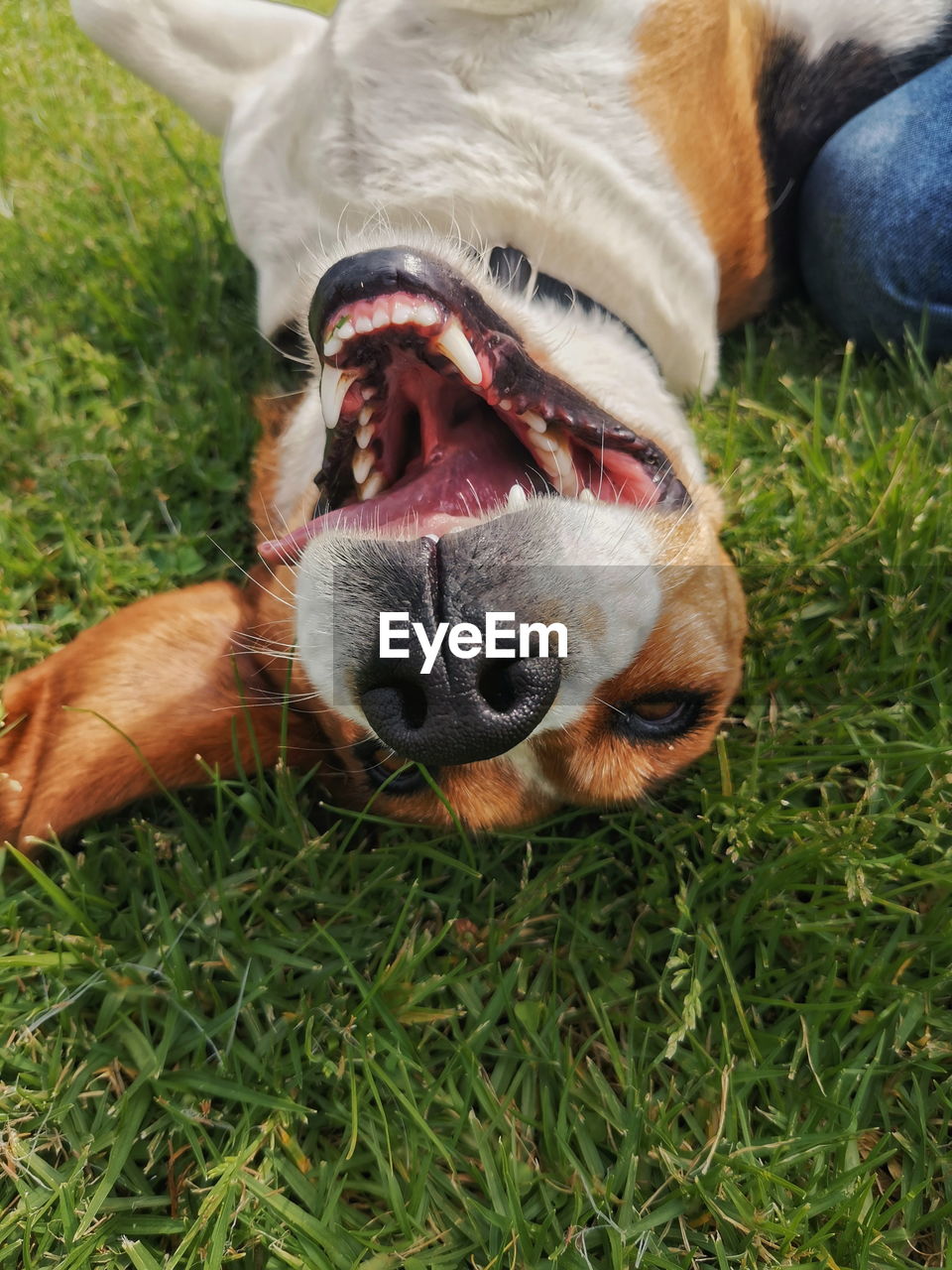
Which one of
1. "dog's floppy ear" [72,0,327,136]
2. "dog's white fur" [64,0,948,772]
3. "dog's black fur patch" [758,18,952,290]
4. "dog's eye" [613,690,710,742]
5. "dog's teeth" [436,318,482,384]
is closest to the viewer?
"dog's teeth" [436,318,482,384]

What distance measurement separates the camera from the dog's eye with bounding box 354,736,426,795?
5.47ft

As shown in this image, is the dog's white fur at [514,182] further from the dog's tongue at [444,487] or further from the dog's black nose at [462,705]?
the dog's black nose at [462,705]

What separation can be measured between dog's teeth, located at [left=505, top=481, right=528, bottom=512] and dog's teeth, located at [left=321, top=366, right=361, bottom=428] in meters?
0.36

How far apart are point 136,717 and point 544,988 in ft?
3.10

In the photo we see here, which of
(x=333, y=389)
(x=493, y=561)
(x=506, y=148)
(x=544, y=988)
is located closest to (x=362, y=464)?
(x=333, y=389)

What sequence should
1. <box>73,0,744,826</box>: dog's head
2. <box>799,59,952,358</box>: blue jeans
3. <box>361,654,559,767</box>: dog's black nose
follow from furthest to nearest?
<box>799,59,952,358</box>: blue jeans → <box>73,0,744,826</box>: dog's head → <box>361,654,559,767</box>: dog's black nose

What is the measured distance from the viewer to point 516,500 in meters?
1.49

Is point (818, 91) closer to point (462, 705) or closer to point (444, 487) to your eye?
point (444, 487)

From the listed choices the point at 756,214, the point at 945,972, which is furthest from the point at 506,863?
the point at 756,214

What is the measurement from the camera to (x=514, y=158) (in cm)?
200

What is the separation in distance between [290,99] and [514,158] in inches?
28.4

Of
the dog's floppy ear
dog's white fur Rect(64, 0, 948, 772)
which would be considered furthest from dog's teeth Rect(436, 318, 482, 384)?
the dog's floppy ear

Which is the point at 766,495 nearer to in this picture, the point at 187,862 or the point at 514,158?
the point at 514,158

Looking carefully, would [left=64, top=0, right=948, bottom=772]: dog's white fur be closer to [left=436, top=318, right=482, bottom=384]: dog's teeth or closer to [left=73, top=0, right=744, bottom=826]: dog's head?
[left=73, top=0, right=744, bottom=826]: dog's head
